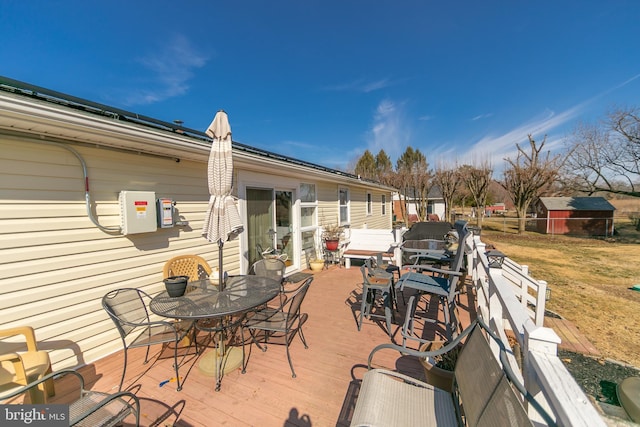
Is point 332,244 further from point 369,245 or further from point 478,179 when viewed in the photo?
point 478,179

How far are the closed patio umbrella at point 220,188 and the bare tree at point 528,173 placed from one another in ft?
63.7

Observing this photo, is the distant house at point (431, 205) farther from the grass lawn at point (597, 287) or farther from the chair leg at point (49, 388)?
the chair leg at point (49, 388)

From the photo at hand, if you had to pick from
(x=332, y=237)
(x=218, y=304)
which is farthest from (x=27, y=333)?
(x=332, y=237)

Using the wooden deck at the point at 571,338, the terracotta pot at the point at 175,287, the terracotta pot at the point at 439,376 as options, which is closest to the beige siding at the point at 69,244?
the terracotta pot at the point at 175,287

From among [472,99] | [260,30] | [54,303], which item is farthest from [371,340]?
[472,99]

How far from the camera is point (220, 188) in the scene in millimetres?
2889

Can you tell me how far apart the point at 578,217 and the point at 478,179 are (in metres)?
7.58

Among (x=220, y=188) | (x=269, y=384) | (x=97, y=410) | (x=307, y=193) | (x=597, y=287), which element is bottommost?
(x=597, y=287)

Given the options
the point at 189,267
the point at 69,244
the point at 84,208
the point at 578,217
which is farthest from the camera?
the point at 578,217

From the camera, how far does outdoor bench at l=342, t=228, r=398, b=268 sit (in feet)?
22.0

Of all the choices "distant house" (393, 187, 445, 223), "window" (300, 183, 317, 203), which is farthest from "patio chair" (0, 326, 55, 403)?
"distant house" (393, 187, 445, 223)

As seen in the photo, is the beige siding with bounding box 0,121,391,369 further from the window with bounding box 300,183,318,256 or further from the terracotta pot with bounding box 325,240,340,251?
the terracotta pot with bounding box 325,240,340,251

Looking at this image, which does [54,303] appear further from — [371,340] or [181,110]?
[181,110]

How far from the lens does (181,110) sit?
36.1ft
